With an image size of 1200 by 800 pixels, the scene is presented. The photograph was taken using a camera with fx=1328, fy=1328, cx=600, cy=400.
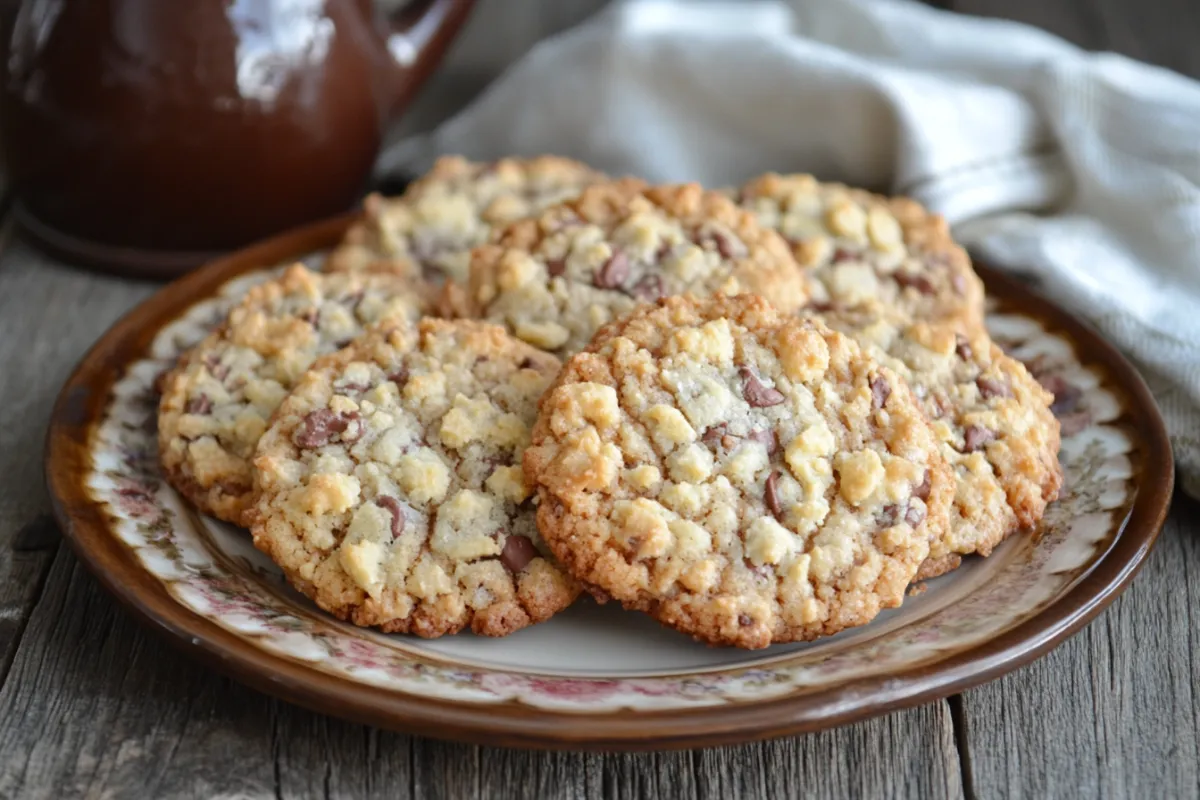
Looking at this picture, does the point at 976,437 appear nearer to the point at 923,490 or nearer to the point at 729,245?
the point at 923,490

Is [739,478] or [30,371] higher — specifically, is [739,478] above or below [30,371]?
above

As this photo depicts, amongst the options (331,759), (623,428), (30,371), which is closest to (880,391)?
(623,428)

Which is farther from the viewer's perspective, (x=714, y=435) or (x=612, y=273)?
(x=612, y=273)

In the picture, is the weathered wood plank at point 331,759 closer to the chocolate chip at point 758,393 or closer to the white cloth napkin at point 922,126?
the chocolate chip at point 758,393

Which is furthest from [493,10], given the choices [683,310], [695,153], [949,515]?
[949,515]

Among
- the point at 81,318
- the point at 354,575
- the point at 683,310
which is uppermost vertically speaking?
the point at 683,310

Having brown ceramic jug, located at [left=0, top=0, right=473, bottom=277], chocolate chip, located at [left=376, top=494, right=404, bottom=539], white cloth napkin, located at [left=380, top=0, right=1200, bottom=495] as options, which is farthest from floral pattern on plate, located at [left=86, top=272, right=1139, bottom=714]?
brown ceramic jug, located at [left=0, top=0, right=473, bottom=277]

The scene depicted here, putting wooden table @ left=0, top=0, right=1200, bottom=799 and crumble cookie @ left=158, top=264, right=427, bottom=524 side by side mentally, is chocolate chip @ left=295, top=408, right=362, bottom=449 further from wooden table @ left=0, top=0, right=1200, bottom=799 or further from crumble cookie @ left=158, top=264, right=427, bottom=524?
wooden table @ left=0, top=0, right=1200, bottom=799

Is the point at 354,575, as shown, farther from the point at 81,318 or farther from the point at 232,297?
the point at 81,318
